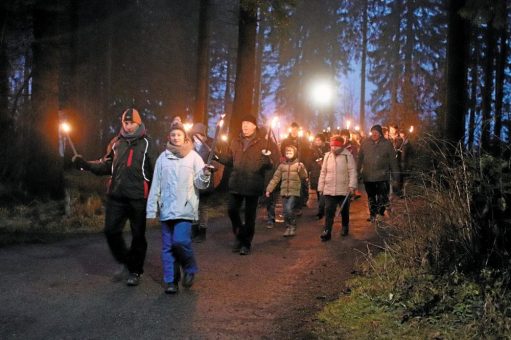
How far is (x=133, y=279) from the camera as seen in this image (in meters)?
6.03

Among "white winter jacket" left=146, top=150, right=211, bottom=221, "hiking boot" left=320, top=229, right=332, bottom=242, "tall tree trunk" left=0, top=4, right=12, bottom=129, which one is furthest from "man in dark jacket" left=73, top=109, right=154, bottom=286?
"tall tree trunk" left=0, top=4, right=12, bottom=129

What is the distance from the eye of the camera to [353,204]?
14.7 meters

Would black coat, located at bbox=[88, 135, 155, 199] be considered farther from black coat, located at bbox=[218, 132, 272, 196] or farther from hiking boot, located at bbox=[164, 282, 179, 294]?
black coat, located at bbox=[218, 132, 272, 196]

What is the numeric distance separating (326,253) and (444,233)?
2876 millimetres

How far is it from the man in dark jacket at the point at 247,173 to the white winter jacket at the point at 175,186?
6.55 feet

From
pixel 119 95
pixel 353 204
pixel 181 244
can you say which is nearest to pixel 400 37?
pixel 119 95

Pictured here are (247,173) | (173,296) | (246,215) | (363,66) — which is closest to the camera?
(173,296)

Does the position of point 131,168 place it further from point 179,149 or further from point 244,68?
point 244,68

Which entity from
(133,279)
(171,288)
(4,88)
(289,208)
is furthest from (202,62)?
(171,288)

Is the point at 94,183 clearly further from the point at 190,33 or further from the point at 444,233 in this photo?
the point at 190,33

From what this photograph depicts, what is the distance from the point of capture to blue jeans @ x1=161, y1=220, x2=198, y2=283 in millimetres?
5836

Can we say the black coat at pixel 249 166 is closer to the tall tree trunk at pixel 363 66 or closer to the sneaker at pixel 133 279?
the sneaker at pixel 133 279

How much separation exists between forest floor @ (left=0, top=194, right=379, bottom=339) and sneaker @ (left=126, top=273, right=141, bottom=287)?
91 mm

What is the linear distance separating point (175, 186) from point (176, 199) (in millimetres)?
157
